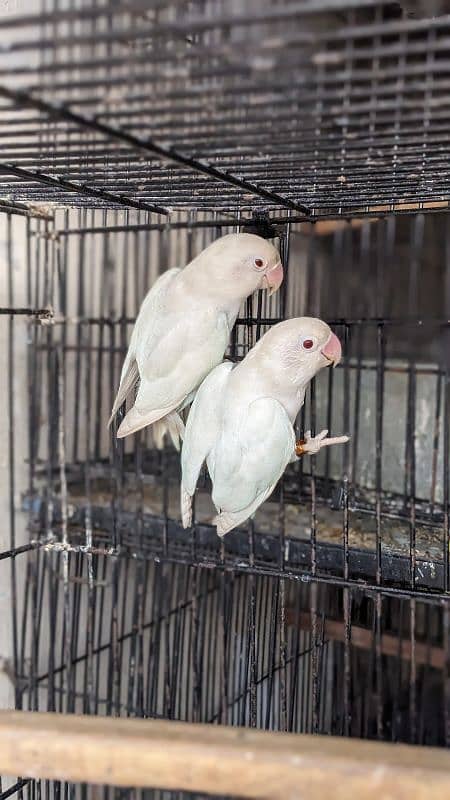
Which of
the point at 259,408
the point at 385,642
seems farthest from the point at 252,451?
the point at 385,642

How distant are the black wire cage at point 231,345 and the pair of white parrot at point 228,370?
135mm

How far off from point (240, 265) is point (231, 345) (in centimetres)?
32

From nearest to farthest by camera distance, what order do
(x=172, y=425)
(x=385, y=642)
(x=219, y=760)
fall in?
(x=219, y=760), (x=172, y=425), (x=385, y=642)

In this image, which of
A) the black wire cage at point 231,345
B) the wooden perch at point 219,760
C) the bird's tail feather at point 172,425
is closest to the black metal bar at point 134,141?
the black wire cage at point 231,345

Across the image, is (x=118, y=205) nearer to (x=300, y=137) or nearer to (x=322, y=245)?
(x=300, y=137)

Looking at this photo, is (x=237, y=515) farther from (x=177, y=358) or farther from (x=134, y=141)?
(x=134, y=141)

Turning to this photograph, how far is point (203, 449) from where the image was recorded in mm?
1138

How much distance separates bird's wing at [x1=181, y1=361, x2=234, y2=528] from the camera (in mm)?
1117

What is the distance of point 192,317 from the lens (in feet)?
3.59

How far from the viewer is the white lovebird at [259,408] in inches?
41.8

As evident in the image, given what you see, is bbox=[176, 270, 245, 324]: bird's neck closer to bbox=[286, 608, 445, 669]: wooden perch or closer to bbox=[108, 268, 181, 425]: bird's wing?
bbox=[108, 268, 181, 425]: bird's wing

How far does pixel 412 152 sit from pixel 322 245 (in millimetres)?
3466

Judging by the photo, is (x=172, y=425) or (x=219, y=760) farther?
(x=172, y=425)

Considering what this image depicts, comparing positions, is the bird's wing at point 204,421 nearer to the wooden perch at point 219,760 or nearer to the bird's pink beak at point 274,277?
the bird's pink beak at point 274,277
